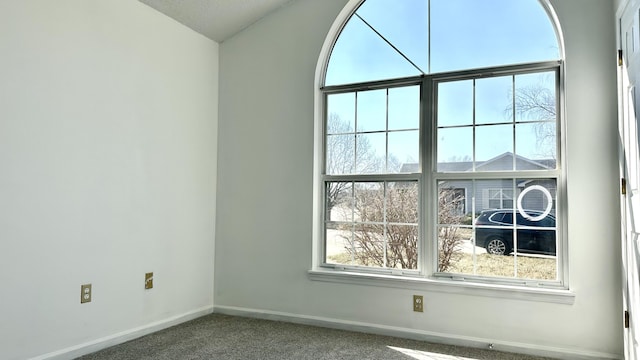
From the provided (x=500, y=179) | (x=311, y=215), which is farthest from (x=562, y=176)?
(x=311, y=215)

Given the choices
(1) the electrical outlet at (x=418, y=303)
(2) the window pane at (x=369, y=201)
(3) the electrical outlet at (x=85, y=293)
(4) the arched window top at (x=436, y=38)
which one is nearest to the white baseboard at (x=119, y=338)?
(3) the electrical outlet at (x=85, y=293)

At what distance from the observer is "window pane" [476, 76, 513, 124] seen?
3078 mm

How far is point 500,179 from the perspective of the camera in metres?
3.07

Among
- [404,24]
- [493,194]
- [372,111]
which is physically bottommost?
[493,194]

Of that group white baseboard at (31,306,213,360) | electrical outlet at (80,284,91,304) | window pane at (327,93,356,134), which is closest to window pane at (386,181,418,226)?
window pane at (327,93,356,134)

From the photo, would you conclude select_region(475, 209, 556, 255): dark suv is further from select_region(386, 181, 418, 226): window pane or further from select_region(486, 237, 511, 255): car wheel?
select_region(386, 181, 418, 226): window pane

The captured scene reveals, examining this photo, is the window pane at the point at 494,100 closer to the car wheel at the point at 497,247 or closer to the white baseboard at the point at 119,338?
the car wheel at the point at 497,247

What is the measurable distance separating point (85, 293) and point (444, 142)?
2.68 meters

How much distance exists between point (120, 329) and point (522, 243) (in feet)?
9.34

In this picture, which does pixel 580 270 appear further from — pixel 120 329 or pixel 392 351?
pixel 120 329

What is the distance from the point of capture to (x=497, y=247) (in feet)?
10.0

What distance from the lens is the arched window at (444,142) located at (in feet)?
9.80

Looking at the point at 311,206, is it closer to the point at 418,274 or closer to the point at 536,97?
the point at 418,274

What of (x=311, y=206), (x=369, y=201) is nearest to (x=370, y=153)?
(x=369, y=201)
